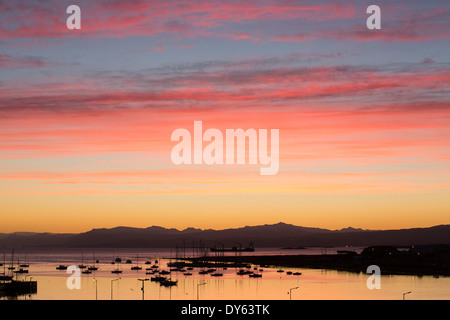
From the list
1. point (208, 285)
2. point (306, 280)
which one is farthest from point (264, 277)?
point (208, 285)

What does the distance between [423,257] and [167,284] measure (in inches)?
3545

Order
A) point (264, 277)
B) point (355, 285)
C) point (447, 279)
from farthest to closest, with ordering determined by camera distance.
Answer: point (264, 277) < point (447, 279) < point (355, 285)

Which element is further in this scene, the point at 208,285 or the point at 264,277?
the point at 264,277

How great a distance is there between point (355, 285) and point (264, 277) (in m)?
33.0
